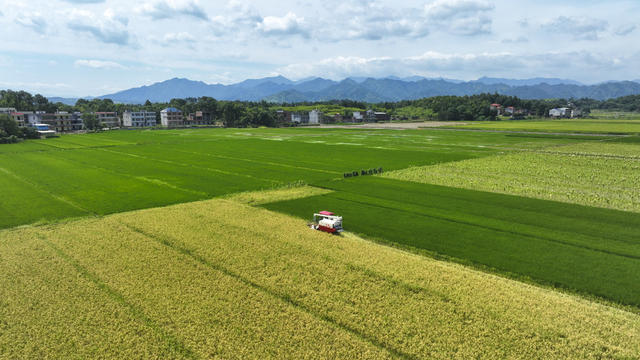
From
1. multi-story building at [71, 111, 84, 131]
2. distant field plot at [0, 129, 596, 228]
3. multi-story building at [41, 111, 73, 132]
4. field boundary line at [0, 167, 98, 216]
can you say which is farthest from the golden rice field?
multi-story building at [71, 111, 84, 131]

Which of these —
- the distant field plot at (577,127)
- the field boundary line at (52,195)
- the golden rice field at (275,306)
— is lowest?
the golden rice field at (275,306)

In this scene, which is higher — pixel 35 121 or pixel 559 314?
pixel 35 121

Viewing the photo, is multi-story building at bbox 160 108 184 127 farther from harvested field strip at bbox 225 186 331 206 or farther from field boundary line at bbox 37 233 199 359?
field boundary line at bbox 37 233 199 359

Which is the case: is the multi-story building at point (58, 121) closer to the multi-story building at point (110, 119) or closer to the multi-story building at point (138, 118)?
the multi-story building at point (110, 119)

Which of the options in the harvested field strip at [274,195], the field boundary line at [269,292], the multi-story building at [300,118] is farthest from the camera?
the multi-story building at [300,118]

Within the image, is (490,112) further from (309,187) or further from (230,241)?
(230,241)

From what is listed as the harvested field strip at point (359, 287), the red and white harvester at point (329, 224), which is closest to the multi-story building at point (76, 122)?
the harvested field strip at point (359, 287)

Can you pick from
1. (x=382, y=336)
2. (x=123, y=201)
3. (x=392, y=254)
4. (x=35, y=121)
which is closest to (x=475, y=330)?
(x=382, y=336)
